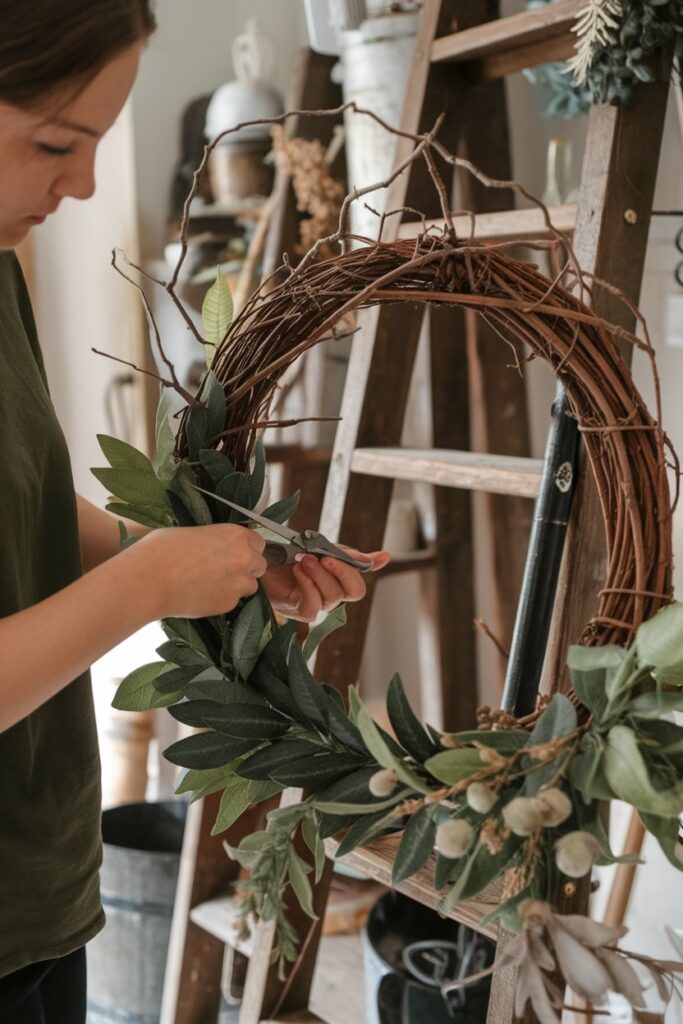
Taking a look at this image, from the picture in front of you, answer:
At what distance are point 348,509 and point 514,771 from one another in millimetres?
662

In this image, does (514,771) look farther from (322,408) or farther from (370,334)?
(322,408)

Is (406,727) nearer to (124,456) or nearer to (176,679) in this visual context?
(176,679)

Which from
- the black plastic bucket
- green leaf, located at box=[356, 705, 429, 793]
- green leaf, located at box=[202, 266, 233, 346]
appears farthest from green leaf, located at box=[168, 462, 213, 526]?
the black plastic bucket

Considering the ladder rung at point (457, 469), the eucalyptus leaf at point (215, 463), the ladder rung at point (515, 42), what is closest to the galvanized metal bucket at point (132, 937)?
the ladder rung at point (457, 469)

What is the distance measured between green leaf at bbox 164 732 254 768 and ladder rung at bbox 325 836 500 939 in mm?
159

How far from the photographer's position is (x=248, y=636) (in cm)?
84

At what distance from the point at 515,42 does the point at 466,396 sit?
611 mm

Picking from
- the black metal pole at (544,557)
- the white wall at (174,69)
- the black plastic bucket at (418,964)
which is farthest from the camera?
the white wall at (174,69)

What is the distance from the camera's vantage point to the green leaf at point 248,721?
806 mm

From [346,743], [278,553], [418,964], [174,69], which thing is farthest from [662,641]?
[174,69]

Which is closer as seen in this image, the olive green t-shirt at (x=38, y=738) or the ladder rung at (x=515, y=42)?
the olive green t-shirt at (x=38, y=738)

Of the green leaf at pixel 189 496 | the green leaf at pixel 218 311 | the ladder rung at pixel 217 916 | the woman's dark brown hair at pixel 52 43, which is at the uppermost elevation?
the woman's dark brown hair at pixel 52 43

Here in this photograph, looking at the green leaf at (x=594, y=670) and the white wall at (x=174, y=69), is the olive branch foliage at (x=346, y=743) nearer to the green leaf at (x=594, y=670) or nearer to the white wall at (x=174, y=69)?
the green leaf at (x=594, y=670)

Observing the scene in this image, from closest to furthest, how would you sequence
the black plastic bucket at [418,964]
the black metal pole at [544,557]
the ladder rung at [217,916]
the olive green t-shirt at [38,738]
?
1. the olive green t-shirt at [38,738]
2. the black metal pole at [544,557]
3. the black plastic bucket at [418,964]
4. the ladder rung at [217,916]
